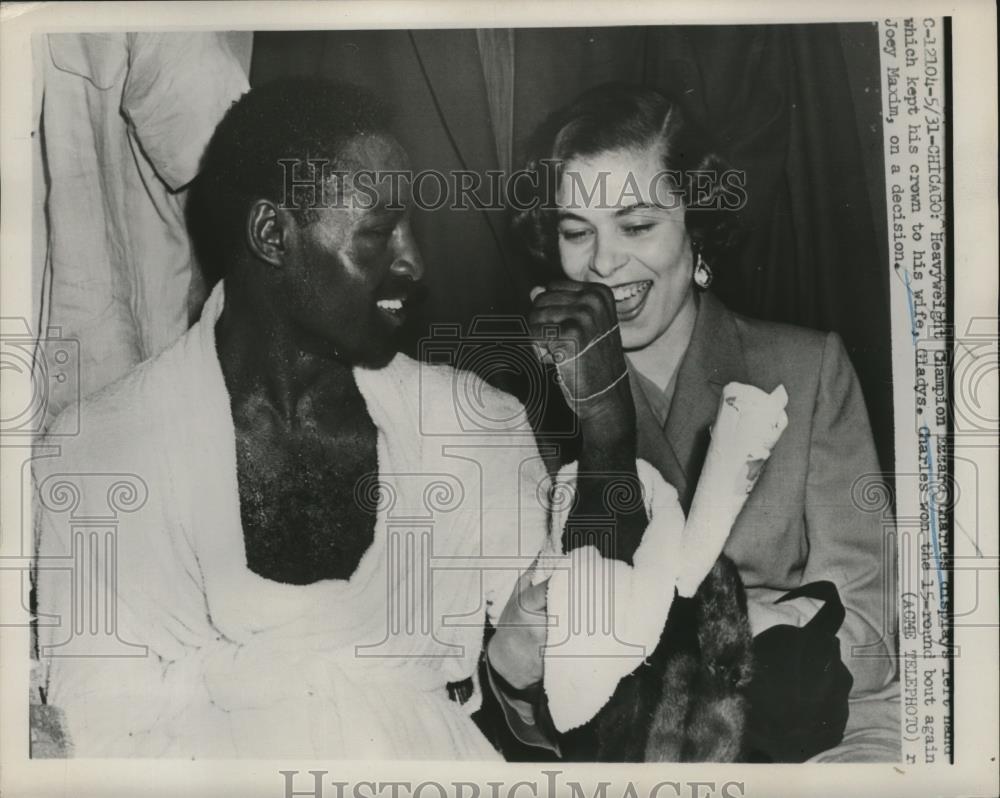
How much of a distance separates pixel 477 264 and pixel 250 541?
0.82 metres

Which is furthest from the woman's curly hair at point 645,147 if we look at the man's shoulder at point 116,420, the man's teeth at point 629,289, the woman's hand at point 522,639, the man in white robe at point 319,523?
the man's shoulder at point 116,420

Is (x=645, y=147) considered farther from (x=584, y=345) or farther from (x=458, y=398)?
(x=458, y=398)

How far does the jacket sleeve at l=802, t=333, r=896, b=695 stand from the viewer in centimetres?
220

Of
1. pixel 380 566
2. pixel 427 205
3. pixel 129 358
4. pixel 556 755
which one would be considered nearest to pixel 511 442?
pixel 380 566

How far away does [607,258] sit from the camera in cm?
221

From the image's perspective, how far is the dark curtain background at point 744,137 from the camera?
221 centimetres

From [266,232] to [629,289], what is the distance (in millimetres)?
847

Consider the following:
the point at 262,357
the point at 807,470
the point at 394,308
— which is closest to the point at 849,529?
the point at 807,470

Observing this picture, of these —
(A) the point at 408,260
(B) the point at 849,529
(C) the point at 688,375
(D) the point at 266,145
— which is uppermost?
(D) the point at 266,145

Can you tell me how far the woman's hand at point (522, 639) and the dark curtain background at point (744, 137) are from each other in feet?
2.14

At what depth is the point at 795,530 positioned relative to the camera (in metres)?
2.20

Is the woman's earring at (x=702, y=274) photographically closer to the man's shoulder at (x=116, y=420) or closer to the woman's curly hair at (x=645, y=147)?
the woman's curly hair at (x=645, y=147)

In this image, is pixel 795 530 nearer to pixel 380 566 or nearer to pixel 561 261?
pixel 561 261

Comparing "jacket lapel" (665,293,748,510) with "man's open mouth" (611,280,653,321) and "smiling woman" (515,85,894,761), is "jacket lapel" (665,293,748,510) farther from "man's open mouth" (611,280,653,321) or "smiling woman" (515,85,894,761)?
"man's open mouth" (611,280,653,321)
